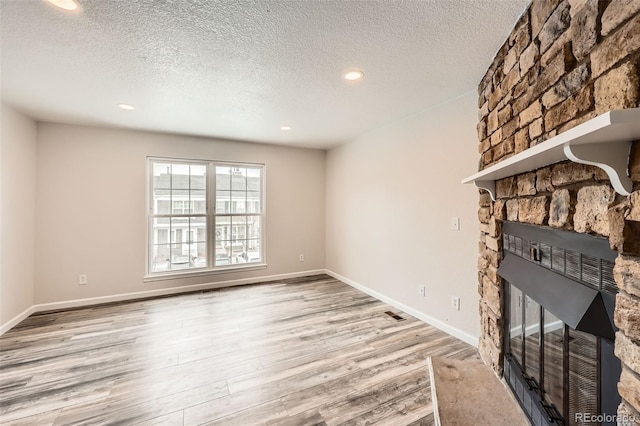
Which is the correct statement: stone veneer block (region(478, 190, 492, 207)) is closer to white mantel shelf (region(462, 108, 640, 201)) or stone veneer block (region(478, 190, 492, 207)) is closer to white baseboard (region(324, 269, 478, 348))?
white mantel shelf (region(462, 108, 640, 201))

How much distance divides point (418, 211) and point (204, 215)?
3.28m

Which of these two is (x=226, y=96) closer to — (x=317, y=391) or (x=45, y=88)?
(x=45, y=88)

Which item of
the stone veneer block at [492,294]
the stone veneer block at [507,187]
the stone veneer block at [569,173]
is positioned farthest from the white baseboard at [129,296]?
the stone veneer block at [569,173]

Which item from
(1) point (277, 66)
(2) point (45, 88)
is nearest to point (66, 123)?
(2) point (45, 88)

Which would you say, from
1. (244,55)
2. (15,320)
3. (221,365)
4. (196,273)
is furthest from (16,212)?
(244,55)

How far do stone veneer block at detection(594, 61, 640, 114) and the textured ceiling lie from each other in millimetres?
921

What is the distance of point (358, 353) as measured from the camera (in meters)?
2.47

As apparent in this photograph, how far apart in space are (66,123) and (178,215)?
5.82 ft

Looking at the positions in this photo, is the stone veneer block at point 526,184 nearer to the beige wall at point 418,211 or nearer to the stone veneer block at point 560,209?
the stone veneer block at point 560,209

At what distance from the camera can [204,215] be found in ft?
14.6

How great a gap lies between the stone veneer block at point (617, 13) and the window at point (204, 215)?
4.42 meters

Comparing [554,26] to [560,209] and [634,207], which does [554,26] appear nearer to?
[560,209]

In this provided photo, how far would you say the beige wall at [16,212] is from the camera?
2.88 m

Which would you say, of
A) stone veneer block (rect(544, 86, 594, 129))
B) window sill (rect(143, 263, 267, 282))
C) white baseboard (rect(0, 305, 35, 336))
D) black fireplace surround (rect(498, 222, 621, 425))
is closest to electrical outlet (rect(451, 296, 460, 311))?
black fireplace surround (rect(498, 222, 621, 425))
